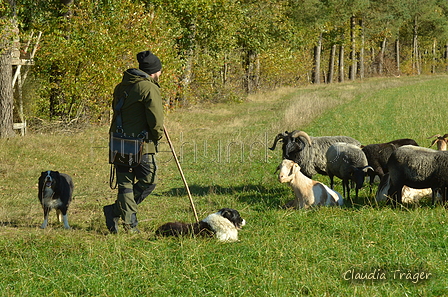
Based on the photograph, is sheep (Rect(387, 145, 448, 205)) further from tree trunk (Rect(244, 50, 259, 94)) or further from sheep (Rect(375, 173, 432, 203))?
tree trunk (Rect(244, 50, 259, 94))

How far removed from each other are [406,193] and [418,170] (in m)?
0.89

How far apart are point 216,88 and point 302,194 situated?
87.2 feet

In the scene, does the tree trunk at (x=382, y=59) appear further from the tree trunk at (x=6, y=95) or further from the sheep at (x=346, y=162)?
the sheep at (x=346, y=162)

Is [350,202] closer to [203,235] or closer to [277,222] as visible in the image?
[277,222]

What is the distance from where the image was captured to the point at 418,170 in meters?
8.02

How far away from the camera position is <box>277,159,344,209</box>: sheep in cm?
873

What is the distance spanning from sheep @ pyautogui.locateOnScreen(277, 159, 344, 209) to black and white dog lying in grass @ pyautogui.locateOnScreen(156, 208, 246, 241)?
5.78 feet

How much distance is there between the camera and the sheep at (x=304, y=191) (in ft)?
28.7

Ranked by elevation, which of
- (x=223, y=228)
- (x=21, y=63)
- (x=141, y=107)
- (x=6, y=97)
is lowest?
(x=223, y=228)

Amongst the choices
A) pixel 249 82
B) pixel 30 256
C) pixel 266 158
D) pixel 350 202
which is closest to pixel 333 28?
pixel 249 82

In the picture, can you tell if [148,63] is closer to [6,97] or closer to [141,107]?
[141,107]

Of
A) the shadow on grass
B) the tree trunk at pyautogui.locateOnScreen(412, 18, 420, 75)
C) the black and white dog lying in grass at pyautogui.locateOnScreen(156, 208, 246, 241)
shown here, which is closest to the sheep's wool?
the black and white dog lying in grass at pyautogui.locateOnScreen(156, 208, 246, 241)

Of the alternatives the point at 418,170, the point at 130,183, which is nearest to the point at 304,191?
the point at 418,170

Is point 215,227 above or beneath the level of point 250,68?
beneath
